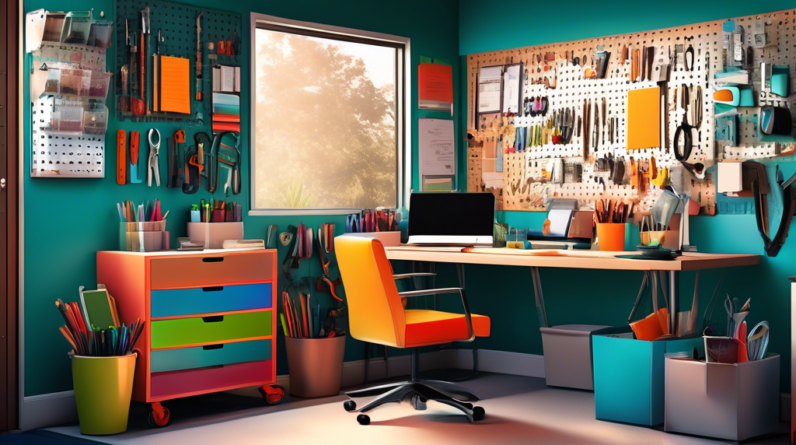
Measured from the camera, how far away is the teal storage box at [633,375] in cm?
397

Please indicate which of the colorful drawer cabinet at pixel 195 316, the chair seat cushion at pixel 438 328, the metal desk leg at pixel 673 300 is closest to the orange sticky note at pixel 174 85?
the colorful drawer cabinet at pixel 195 316

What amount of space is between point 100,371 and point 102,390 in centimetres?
8

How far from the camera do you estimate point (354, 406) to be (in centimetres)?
427

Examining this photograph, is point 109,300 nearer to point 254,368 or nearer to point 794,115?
point 254,368

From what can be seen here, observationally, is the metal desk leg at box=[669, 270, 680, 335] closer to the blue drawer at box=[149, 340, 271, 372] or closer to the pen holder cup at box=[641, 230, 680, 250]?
the pen holder cup at box=[641, 230, 680, 250]

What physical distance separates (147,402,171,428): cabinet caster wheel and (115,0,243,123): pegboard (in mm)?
1370

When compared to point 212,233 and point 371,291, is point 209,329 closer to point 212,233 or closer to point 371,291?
point 212,233

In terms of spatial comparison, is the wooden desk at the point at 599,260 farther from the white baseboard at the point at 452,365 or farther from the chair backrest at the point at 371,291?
the white baseboard at the point at 452,365

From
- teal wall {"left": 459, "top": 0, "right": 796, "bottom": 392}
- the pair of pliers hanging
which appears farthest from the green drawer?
the pair of pliers hanging

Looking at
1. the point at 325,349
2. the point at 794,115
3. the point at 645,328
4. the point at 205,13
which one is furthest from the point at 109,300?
the point at 794,115

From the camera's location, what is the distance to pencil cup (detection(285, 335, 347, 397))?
4.68m

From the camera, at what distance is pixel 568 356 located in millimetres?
4906

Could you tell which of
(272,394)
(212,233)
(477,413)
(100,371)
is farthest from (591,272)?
(100,371)

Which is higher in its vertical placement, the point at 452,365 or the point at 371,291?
the point at 371,291
